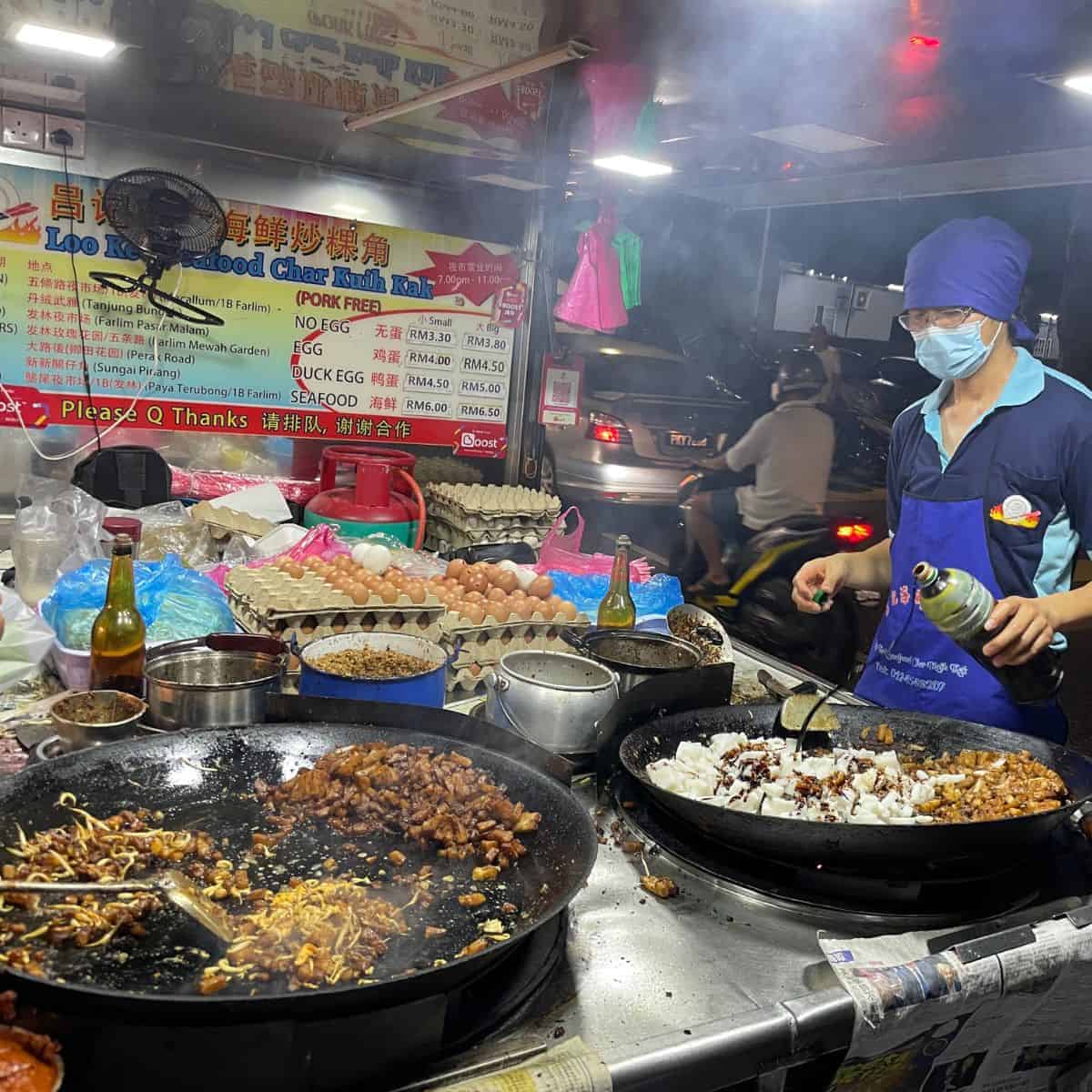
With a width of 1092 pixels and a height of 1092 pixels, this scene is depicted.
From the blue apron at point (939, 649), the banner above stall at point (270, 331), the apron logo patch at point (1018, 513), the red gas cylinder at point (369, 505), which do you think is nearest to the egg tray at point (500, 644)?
the blue apron at point (939, 649)

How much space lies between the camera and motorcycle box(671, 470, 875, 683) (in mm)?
6020

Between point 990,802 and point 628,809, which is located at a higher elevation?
point 990,802

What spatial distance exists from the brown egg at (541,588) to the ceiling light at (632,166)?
2086 millimetres

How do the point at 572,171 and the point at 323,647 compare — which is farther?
the point at 572,171

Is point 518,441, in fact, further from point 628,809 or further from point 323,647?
point 628,809

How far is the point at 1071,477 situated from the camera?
261 cm

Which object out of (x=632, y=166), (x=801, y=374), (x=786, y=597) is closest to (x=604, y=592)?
(x=632, y=166)

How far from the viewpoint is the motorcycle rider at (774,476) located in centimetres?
659

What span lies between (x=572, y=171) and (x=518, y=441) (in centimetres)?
126

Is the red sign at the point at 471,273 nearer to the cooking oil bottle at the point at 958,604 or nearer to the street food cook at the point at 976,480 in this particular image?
A: the street food cook at the point at 976,480

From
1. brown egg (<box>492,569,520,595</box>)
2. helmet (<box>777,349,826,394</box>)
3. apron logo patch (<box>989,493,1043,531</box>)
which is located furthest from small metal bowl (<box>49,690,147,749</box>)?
helmet (<box>777,349,826,394</box>)

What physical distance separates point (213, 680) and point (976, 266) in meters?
2.36

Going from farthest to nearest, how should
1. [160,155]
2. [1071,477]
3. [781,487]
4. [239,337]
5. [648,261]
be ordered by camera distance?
[648,261] → [781,487] → [239,337] → [160,155] → [1071,477]

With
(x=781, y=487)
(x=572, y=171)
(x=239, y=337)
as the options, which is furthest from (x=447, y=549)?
(x=781, y=487)
